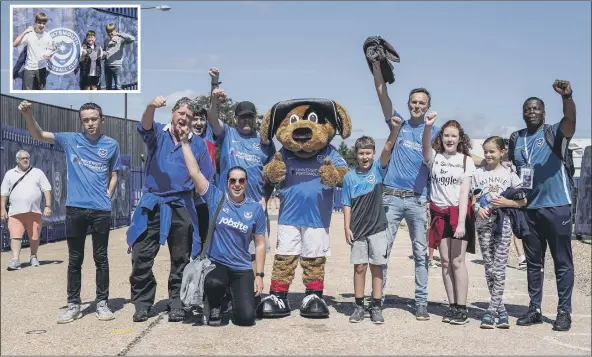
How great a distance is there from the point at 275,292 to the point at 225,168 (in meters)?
1.27

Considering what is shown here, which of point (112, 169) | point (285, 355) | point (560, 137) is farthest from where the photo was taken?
point (112, 169)

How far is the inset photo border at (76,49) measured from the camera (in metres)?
21.0

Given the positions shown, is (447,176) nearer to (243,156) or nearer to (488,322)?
(488,322)

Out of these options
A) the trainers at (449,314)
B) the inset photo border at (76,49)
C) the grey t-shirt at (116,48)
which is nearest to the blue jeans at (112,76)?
the inset photo border at (76,49)

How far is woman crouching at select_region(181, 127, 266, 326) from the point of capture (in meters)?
5.98

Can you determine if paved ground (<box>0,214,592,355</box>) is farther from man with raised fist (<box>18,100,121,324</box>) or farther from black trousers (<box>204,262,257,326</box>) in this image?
man with raised fist (<box>18,100,121,324</box>)

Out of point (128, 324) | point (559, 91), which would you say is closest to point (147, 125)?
point (128, 324)

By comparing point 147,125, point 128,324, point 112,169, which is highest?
point 147,125

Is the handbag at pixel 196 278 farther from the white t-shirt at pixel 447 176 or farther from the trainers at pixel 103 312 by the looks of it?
the white t-shirt at pixel 447 176

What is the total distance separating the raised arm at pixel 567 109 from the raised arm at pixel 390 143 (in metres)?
1.35

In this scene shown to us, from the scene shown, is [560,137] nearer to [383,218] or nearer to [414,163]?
[414,163]

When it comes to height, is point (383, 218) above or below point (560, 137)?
below

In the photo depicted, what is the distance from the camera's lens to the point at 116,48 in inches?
893

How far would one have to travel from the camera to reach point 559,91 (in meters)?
5.68
